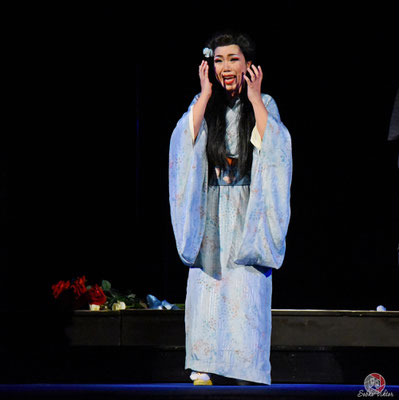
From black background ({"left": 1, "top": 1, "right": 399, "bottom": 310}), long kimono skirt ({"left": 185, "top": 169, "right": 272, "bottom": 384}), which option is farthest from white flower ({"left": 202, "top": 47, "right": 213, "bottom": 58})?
black background ({"left": 1, "top": 1, "right": 399, "bottom": 310})

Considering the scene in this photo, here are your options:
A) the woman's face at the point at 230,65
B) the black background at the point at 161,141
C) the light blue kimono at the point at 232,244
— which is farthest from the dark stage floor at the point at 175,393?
the black background at the point at 161,141

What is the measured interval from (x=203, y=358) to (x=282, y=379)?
75 cm

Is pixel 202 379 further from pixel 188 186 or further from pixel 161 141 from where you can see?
pixel 161 141

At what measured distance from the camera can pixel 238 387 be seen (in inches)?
121

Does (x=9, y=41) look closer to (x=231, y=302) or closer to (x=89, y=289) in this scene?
(x=89, y=289)

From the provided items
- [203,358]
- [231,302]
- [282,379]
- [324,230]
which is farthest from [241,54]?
[324,230]

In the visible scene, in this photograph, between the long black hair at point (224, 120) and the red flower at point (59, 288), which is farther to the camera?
the red flower at point (59, 288)

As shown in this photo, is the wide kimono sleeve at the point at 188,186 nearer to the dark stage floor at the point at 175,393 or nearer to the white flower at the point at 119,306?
the dark stage floor at the point at 175,393

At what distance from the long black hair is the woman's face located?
1.0 inches

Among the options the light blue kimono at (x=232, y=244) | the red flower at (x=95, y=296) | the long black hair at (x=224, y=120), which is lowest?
the red flower at (x=95, y=296)

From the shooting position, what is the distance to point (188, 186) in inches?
130

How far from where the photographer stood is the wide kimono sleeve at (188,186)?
3.28 meters

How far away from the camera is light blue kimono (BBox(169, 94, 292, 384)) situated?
128 inches

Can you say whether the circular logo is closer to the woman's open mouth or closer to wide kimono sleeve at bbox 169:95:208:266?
wide kimono sleeve at bbox 169:95:208:266
